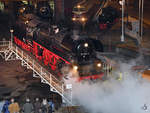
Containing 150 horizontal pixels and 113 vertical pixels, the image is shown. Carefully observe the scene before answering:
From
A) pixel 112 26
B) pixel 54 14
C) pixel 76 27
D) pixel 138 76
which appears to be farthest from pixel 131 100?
pixel 54 14

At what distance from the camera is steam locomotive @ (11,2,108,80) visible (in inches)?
338

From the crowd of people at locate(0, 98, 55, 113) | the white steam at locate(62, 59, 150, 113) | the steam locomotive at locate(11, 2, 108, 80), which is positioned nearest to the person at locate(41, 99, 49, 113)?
the crowd of people at locate(0, 98, 55, 113)

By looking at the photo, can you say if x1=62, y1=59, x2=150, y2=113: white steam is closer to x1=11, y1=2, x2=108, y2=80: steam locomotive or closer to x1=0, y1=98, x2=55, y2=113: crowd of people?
x1=11, y1=2, x2=108, y2=80: steam locomotive

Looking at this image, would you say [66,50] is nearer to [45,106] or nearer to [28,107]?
[45,106]

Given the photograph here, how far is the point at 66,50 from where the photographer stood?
29.8ft

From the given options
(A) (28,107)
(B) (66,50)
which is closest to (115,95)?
(B) (66,50)

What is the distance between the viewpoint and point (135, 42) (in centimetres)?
1151

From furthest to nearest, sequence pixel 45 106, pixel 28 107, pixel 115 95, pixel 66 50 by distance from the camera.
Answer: pixel 66 50
pixel 115 95
pixel 45 106
pixel 28 107

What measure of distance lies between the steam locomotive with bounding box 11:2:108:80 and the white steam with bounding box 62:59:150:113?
0.46 m

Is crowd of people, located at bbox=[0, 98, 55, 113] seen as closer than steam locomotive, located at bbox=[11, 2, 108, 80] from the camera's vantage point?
Yes

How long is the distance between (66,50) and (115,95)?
2480 mm

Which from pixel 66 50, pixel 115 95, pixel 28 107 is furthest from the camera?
pixel 66 50

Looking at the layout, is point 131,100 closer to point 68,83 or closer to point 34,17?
point 68,83

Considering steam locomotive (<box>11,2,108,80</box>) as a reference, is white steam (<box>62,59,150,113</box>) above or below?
below
